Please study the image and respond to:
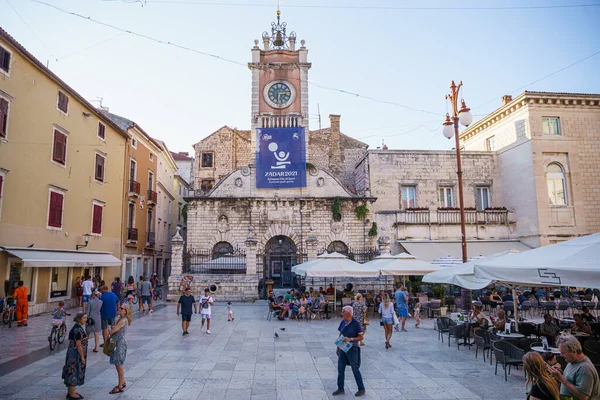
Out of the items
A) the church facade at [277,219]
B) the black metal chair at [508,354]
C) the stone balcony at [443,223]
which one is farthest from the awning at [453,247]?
the black metal chair at [508,354]

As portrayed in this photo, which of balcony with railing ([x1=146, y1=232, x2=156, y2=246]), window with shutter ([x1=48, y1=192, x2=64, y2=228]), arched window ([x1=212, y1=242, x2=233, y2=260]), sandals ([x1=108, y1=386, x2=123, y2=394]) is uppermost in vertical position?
window with shutter ([x1=48, y1=192, x2=64, y2=228])

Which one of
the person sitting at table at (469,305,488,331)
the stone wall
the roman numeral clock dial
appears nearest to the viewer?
the person sitting at table at (469,305,488,331)

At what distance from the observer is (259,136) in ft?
83.6

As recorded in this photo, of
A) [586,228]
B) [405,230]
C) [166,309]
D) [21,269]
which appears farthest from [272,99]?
[586,228]

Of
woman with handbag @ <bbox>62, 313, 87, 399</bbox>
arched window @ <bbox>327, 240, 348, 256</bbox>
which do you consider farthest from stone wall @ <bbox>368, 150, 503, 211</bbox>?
woman with handbag @ <bbox>62, 313, 87, 399</bbox>

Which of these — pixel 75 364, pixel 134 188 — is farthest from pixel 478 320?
pixel 134 188

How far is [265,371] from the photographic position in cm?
823

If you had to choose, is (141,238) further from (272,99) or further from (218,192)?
(272,99)

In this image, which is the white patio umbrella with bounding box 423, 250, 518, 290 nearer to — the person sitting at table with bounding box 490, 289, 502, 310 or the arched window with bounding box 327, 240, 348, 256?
the person sitting at table with bounding box 490, 289, 502, 310

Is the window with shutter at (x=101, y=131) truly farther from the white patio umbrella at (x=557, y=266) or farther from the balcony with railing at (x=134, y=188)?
the white patio umbrella at (x=557, y=266)

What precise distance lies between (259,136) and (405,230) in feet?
34.9

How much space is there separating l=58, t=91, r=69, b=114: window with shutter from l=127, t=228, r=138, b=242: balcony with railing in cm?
876

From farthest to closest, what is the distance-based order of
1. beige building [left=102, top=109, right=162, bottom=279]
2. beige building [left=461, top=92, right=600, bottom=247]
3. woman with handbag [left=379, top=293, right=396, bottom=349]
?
beige building [left=102, top=109, right=162, bottom=279], beige building [left=461, top=92, right=600, bottom=247], woman with handbag [left=379, top=293, right=396, bottom=349]

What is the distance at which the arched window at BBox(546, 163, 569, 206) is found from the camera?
25109 mm
